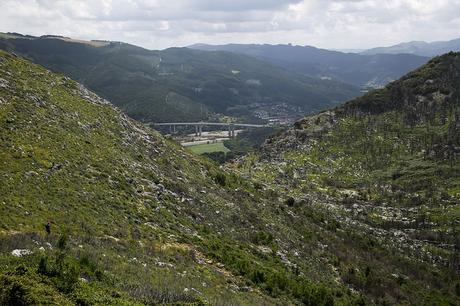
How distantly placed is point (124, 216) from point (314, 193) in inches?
2875

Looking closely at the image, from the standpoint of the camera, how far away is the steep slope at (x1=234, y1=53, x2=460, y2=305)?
60.9 m

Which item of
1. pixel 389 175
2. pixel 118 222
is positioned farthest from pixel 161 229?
pixel 389 175

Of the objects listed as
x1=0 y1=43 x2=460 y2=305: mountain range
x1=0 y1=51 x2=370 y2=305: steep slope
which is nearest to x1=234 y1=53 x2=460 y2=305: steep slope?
x1=0 y1=43 x2=460 y2=305: mountain range

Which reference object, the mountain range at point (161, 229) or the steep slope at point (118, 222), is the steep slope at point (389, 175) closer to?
the mountain range at point (161, 229)

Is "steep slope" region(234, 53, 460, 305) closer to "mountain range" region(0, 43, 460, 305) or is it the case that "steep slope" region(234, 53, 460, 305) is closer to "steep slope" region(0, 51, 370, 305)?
"mountain range" region(0, 43, 460, 305)

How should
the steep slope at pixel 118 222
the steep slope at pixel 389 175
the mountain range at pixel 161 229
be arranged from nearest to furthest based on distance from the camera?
the steep slope at pixel 118 222
the mountain range at pixel 161 229
the steep slope at pixel 389 175

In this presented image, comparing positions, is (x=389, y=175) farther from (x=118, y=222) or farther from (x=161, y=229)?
(x=118, y=222)

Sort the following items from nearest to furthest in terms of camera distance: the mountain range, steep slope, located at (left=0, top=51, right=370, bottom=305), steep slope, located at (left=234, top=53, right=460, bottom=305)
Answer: steep slope, located at (left=0, top=51, right=370, bottom=305), the mountain range, steep slope, located at (left=234, top=53, right=460, bottom=305)

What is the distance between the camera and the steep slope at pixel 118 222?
76.2 ft

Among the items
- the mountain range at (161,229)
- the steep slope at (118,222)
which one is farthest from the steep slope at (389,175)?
the steep slope at (118,222)

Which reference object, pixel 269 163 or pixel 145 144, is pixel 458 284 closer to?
pixel 145 144

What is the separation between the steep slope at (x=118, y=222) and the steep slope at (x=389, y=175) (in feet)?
37.3

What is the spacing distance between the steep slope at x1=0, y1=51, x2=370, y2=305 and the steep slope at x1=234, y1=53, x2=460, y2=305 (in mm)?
11377

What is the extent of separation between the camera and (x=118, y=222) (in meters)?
34.8
